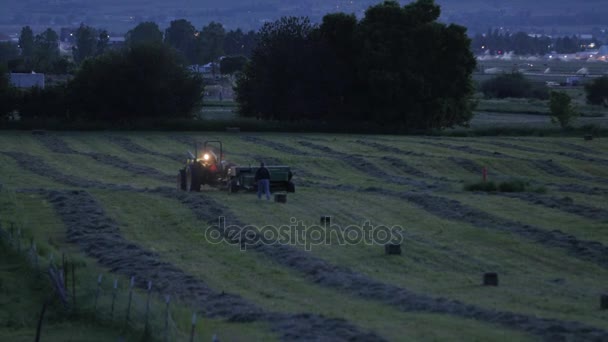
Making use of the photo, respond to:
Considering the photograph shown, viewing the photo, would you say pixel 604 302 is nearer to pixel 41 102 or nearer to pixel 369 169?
pixel 369 169

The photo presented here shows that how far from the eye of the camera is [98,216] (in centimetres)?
2716

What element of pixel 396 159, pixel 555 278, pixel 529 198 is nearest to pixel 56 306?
pixel 555 278

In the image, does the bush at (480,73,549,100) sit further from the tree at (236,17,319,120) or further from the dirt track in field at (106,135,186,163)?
the dirt track in field at (106,135,186,163)

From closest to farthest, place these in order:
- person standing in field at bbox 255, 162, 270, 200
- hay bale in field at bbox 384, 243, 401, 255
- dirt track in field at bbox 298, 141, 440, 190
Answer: hay bale in field at bbox 384, 243, 401, 255 → person standing in field at bbox 255, 162, 270, 200 → dirt track in field at bbox 298, 141, 440, 190

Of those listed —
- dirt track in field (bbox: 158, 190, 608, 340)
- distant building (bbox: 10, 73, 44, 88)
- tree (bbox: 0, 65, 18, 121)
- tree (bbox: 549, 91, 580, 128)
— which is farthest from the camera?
distant building (bbox: 10, 73, 44, 88)

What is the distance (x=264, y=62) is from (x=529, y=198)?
1491 inches

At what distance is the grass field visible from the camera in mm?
15617

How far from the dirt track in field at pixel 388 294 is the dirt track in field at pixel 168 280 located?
6.24 ft

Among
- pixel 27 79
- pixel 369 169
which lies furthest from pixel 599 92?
pixel 369 169

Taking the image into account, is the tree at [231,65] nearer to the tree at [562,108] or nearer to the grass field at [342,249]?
the tree at [562,108]

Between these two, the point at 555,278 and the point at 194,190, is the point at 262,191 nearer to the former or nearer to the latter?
the point at 194,190

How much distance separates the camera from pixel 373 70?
6366cm

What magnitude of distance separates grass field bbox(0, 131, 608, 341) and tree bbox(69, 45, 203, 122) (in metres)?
19.7

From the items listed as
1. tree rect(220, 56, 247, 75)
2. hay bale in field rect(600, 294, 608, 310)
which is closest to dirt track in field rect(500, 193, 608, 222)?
hay bale in field rect(600, 294, 608, 310)
